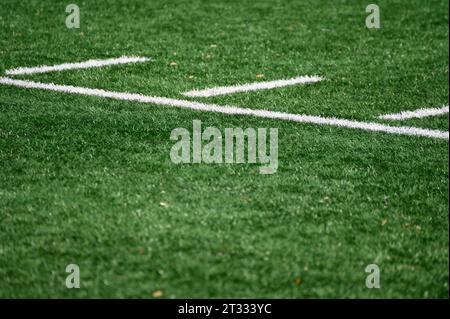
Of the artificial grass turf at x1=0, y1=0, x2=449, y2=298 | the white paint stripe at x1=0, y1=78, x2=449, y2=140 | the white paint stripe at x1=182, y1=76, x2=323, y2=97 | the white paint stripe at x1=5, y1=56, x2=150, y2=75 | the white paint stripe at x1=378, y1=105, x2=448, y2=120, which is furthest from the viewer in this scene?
the white paint stripe at x1=5, y1=56, x2=150, y2=75

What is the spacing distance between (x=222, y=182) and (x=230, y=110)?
6.08 feet

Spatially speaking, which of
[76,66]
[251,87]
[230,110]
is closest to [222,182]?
[230,110]

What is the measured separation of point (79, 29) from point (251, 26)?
195cm

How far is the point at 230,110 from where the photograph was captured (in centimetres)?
716

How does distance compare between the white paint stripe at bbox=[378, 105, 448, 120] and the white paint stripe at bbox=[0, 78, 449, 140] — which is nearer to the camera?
the white paint stripe at bbox=[0, 78, 449, 140]

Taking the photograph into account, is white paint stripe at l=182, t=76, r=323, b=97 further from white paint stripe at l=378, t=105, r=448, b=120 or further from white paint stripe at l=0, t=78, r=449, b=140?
white paint stripe at l=378, t=105, r=448, b=120

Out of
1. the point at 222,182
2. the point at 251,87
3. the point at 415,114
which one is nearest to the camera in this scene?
the point at 222,182

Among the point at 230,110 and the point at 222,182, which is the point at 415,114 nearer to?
the point at 230,110

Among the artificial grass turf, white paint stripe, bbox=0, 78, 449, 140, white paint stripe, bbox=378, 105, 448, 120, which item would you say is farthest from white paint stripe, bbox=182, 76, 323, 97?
white paint stripe, bbox=378, 105, 448, 120

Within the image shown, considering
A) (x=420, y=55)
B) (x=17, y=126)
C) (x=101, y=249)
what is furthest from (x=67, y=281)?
(x=420, y=55)

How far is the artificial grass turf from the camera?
4148 millimetres

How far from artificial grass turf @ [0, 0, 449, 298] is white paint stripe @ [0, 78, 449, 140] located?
6.0 inches

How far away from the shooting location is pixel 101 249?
439 centimetres

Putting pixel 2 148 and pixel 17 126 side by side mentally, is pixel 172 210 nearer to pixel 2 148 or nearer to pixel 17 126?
pixel 2 148
